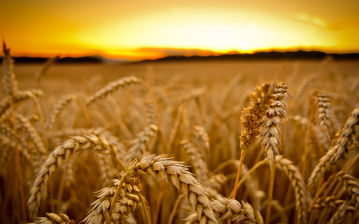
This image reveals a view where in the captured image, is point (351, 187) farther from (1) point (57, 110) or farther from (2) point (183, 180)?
(1) point (57, 110)

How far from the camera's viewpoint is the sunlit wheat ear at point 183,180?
683 mm

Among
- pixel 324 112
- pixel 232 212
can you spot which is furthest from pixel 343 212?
pixel 232 212

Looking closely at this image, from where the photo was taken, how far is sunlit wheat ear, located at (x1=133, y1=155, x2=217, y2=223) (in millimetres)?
683

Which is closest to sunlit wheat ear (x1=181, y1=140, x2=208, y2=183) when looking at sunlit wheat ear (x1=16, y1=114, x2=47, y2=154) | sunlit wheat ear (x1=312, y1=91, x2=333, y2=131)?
sunlit wheat ear (x1=312, y1=91, x2=333, y2=131)

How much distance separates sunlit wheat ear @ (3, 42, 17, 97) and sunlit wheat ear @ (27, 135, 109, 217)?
804 millimetres

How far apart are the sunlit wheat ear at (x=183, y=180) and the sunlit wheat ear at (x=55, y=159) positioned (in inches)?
10.0

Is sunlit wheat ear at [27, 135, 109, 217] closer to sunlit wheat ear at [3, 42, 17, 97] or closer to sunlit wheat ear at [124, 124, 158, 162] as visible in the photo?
sunlit wheat ear at [124, 124, 158, 162]

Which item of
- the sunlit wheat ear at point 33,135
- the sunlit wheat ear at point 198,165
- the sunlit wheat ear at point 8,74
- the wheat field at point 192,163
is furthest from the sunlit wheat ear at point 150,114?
the sunlit wheat ear at point 8,74

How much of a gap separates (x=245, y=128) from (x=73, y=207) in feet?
6.11

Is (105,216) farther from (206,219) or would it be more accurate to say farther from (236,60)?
(236,60)

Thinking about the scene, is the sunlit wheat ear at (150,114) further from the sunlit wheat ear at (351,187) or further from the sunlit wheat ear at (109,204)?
the sunlit wheat ear at (351,187)

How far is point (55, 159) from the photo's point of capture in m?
0.85

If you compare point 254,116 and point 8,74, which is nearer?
point 254,116

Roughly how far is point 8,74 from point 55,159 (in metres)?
0.89
